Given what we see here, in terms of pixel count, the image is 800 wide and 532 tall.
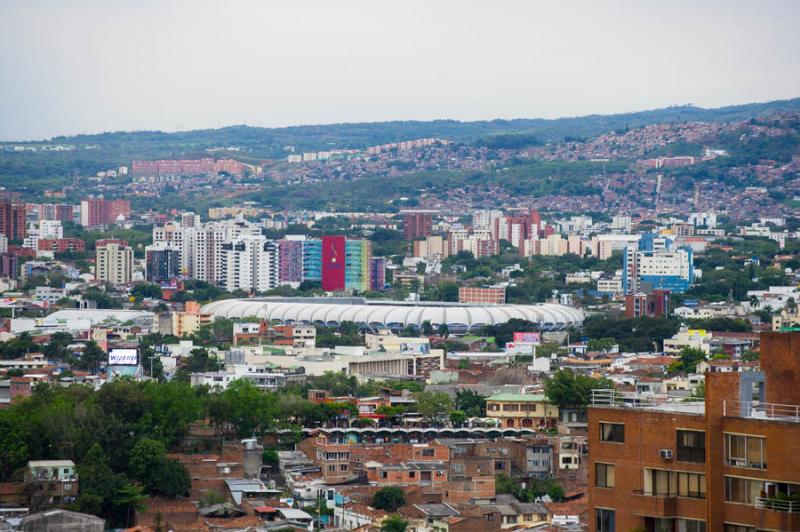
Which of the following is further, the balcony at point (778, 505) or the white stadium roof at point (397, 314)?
the white stadium roof at point (397, 314)

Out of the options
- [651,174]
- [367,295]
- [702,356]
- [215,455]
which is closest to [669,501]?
[215,455]

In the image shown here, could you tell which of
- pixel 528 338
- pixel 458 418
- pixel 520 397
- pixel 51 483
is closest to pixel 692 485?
pixel 51 483

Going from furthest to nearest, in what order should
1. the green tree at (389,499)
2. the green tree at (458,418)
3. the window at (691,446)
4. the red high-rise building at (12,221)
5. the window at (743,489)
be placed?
the red high-rise building at (12,221)
the green tree at (458,418)
the green tree at (389,499)
the window at (691,446)
the window at (743,489)

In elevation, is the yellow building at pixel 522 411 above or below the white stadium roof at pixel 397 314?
below

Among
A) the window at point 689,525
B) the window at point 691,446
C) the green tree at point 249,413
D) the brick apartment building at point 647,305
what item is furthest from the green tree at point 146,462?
the brick apartment building at point 647,305

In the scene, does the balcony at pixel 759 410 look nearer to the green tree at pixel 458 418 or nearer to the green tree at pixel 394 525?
the green tree at pixel 394 525

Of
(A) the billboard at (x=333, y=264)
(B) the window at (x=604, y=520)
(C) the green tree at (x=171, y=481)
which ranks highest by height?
(A) the billboard at (x=333, y=264)

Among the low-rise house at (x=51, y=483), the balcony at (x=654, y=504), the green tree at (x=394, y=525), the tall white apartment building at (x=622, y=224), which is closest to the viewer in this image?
the balcony at (x=654, y=504)

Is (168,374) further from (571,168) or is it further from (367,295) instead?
(571,168)
